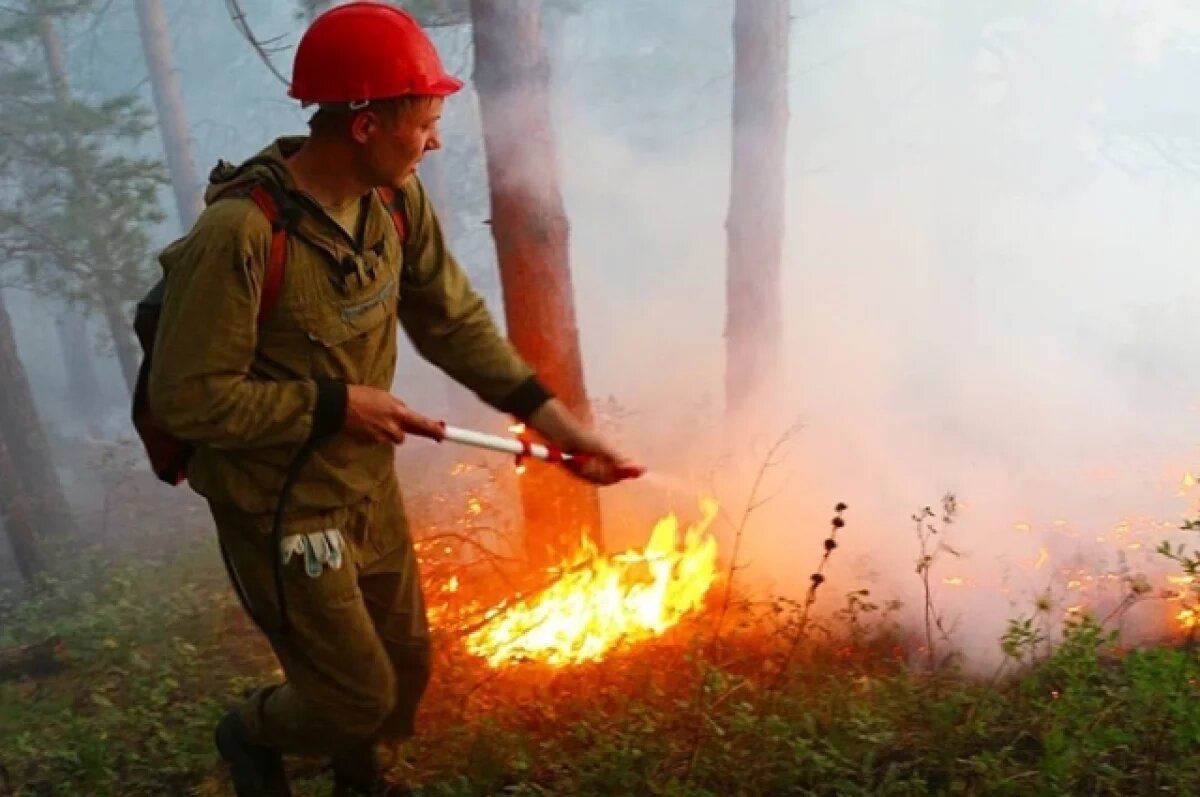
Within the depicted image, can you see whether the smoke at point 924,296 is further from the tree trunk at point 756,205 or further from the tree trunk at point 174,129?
the tree trunk at point 174,129

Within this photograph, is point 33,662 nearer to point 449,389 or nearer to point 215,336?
point 215,336

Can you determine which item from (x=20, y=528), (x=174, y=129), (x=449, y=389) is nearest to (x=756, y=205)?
(x=20, y=528)

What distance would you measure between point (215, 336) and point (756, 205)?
28.2ft

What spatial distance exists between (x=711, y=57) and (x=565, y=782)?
993 inches

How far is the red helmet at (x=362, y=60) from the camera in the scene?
279 cm

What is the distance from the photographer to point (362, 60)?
9.16 ft

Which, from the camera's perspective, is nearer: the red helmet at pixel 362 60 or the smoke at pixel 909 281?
the red helmet at pixel 362 60

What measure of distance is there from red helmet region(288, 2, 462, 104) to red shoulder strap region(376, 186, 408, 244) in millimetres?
402

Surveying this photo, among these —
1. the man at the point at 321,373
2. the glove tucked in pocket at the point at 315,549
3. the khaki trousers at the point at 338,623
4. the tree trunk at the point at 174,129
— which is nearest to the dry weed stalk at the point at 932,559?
the khaki trousers at the point at 338,623

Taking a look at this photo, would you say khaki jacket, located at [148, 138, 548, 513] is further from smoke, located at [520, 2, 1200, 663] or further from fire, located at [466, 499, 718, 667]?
smoke, located at [520, 2, 1200, 663]

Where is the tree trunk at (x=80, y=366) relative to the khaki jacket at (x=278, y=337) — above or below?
below

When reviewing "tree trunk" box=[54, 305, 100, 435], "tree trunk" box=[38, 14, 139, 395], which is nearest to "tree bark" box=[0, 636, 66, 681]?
"tree trunk" box=[38, 14, 139, 395]

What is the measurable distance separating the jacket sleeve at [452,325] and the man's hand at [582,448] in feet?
0.21

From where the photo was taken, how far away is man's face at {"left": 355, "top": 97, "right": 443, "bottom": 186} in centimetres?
286
